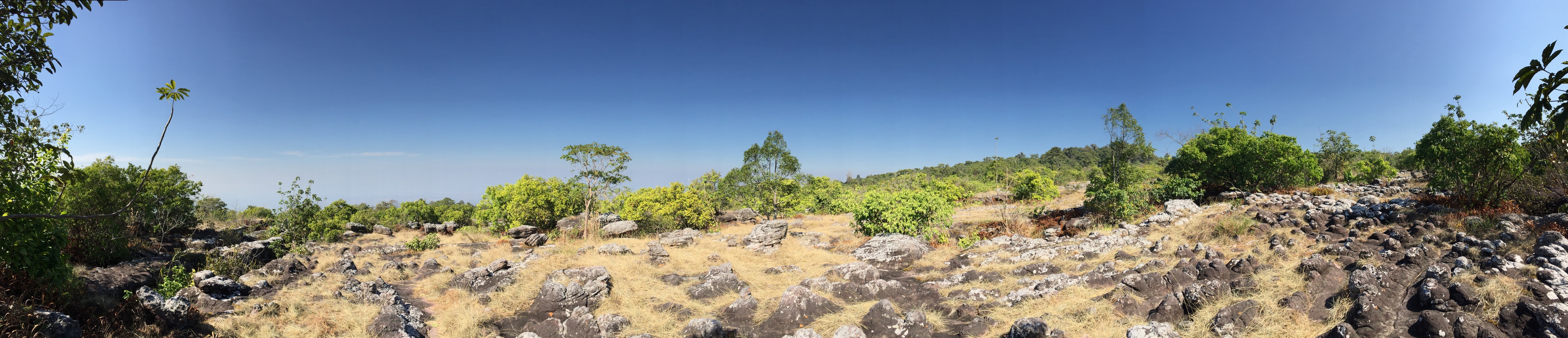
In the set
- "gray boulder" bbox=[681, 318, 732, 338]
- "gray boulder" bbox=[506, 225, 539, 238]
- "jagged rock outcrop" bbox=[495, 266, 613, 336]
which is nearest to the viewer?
"gray boulder" bbox=[681, 318, 732, 338]

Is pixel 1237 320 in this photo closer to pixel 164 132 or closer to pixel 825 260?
pixel 825 260

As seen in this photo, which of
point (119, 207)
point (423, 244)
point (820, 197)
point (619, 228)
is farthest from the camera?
point (820, 197)

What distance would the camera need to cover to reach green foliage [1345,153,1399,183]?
99.6 feet

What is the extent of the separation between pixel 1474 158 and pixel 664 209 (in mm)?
23522

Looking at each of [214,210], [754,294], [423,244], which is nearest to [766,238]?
[754,294]

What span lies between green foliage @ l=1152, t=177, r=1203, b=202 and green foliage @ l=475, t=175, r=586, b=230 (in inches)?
924

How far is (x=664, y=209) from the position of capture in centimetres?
2150

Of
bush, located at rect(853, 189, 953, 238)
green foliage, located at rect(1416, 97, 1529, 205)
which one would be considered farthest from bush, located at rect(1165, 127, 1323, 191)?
bush, located at rect(853, 189, 953, 238)

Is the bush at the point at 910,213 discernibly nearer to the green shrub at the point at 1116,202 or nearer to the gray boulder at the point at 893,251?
the gray boulder at the point at 893,251

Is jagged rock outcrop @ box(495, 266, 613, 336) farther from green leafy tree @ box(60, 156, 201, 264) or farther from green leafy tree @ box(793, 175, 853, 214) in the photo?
green leafy tree @ box(793, 175, 853, 214)

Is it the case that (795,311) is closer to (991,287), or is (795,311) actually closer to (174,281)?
(991,287)

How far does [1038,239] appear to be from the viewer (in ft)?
49.6

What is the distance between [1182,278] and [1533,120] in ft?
25.3

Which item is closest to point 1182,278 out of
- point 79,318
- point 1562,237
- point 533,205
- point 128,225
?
point 1562,237
